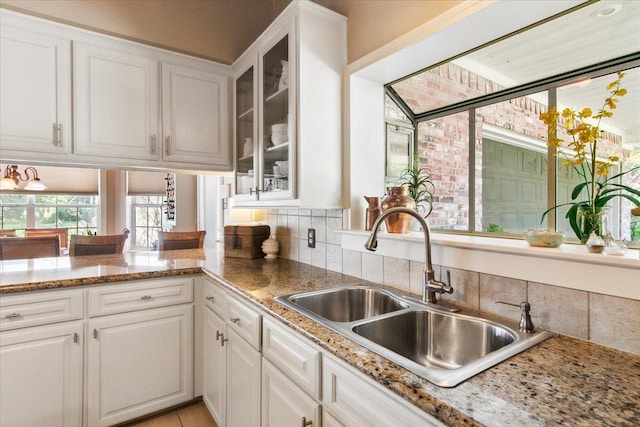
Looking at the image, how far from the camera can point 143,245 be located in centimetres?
563

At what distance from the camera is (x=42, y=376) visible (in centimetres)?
162

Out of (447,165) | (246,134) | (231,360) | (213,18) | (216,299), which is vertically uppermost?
(213,18)

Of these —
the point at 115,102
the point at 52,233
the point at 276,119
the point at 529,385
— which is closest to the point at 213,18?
the point at 115,102

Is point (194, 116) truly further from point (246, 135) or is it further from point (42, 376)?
point (42, 376)

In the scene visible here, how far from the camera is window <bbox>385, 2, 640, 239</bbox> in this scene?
1.36m

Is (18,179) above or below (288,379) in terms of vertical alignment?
above

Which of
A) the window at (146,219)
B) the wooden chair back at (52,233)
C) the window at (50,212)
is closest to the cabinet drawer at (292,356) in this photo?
the wooden chair back at (52,233)

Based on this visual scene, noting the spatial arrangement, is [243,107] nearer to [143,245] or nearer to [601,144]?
[601,144]

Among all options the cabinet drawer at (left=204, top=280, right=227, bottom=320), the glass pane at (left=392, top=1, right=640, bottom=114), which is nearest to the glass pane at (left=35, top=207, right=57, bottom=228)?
the cabinet drawer at (left=204, top=280, right=227, bottom=320)

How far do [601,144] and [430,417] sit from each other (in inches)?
51.8

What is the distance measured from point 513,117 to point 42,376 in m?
2.67

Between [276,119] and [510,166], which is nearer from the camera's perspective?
[510,166]

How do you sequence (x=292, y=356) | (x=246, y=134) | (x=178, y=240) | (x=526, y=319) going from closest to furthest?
(x=526, y=319) → (x=292, y=356) → (x=246, y=134) → (x=178, y=240)

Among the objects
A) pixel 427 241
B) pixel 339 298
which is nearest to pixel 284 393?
pixel 339 298
